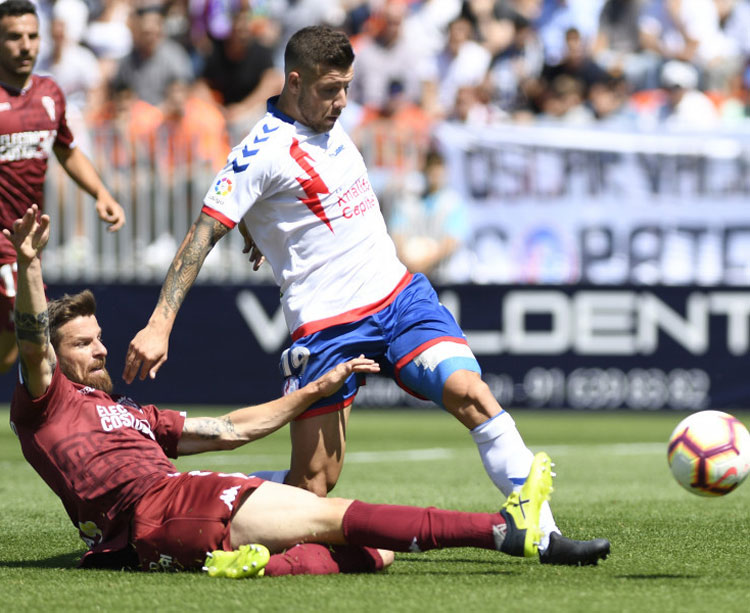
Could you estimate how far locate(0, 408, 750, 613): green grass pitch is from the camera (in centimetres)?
487

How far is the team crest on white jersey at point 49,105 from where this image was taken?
9.06 meters

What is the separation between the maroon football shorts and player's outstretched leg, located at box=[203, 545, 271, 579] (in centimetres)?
9

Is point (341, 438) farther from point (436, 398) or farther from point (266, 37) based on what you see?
point (266, 37)

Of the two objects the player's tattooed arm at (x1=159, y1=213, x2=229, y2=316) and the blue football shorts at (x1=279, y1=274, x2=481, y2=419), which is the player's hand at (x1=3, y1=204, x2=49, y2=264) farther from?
the blue football shorts at (x1=279, y1=274, x2=481, y2=419)

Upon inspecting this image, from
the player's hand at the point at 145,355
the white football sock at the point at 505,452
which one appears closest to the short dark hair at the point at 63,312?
the player's hand at the point at 145,355

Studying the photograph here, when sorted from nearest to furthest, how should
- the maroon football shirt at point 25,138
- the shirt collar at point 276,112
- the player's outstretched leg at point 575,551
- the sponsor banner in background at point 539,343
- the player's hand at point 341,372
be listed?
the player's outstretched leg at point 575,551 → the player's hand at point 341,372 → the shirt collar at point 276,112 → the maroon football shirt at point 25,138 → the sponsor banner in background at point 539,343

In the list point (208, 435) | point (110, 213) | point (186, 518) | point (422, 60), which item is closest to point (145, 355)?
point (186, 518)

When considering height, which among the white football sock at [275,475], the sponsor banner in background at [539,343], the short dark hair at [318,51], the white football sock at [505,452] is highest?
the short dark hair at [318,51]

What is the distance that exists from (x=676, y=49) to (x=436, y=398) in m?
13.1

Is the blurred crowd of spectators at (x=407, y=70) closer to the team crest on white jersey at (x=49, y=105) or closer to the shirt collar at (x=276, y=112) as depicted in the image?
the team crest on white jersey at (x=49, y=105)

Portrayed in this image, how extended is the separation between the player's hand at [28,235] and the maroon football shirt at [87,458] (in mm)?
597

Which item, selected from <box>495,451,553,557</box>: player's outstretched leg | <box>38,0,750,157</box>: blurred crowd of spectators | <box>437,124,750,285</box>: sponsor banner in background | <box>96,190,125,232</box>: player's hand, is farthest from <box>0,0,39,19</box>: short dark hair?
<box>437,124,750,285</box>: sponsor banner in background

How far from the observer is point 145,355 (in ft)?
17.8

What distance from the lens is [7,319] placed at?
29.8ft
